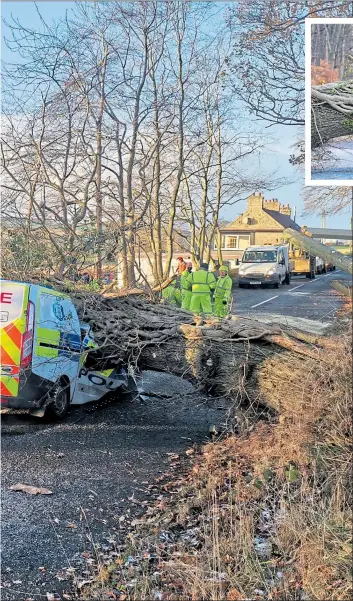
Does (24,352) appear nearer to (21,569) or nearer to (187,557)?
(21,569)

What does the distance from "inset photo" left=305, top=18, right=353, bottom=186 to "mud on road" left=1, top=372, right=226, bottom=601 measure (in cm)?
261

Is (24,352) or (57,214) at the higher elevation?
(57,214)

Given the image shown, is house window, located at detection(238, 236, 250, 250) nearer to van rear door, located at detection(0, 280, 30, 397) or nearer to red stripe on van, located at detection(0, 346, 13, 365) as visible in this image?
van rear door, located at detection(0, 280, 30, 397)

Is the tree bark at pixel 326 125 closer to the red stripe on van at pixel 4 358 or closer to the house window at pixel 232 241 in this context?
the red stripe on van at pixel 4 358

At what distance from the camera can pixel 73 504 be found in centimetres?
492

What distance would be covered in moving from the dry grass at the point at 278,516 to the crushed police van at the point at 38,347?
197 centimetres

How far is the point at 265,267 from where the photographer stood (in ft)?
89.9

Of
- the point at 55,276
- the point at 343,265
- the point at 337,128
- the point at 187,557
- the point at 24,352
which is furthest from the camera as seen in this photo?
the point at 55,276

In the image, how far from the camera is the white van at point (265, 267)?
27000 millimetres

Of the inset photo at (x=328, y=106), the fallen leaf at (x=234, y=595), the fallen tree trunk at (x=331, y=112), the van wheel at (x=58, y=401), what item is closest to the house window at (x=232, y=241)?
the van wheel at (x=58, y=401)

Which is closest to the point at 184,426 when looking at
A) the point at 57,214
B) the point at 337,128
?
the point at 337,128

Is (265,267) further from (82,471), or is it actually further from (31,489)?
(31,489)

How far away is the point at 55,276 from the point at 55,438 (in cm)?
229

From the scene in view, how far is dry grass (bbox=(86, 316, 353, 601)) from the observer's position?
3.39 m
